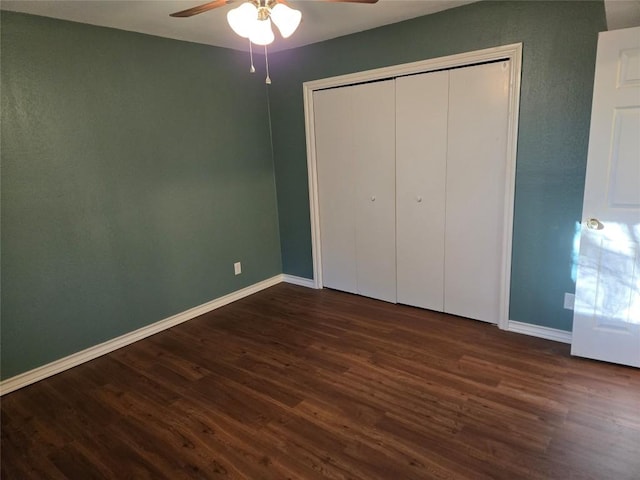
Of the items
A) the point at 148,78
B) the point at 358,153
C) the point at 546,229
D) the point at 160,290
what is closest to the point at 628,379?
the point at 546,229

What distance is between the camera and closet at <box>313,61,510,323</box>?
298 centimetres

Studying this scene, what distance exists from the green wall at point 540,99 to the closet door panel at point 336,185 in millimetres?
465

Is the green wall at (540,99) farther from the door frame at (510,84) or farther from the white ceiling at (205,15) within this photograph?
the white ceiling at (205,15)

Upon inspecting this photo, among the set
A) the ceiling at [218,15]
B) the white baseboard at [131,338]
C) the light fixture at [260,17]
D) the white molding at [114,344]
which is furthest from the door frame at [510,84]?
the white molding at [114,344]

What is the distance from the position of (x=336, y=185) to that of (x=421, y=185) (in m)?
0.87

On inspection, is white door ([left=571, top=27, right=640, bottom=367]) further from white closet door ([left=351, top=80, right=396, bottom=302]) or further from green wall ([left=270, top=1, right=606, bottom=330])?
white closet door ([left=351, top=80, right=396, bottom=302])

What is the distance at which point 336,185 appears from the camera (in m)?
3.87

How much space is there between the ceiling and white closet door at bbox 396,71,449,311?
51cm

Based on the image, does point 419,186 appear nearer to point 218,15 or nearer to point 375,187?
point 375,187

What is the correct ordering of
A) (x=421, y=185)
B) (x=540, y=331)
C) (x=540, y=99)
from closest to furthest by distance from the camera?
(x=540, y=99) → (x=540, y=331) → (x=421, y=185)

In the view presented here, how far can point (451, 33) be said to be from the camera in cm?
292

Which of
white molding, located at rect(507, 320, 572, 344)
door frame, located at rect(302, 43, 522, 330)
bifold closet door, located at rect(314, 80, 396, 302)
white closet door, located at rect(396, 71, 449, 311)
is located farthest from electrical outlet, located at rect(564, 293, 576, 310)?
bifold closet door, located at rect(314, 80, 396, 302)

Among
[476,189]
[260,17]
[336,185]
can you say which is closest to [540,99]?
[476,189]

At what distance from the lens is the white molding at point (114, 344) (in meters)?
2.67
